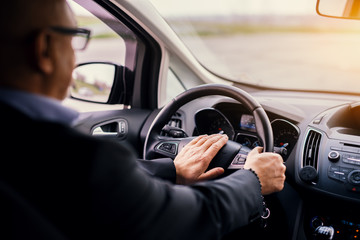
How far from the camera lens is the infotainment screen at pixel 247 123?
108 inches

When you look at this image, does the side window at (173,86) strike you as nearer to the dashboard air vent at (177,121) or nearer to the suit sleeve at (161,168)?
the dashboard air vent at (177,121)

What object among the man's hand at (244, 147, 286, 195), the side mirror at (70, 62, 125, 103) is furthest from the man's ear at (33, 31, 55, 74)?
the side mirror at (70, 62, 125, 103)

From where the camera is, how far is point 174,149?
239 centimetres

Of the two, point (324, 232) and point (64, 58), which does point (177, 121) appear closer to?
point (324, 232)

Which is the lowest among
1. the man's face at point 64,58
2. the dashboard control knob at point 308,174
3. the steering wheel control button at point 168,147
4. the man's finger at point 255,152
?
the dashboard control knob at point 308,174

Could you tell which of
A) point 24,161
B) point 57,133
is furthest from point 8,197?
point 57,133

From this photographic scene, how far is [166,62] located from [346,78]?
527 centimetres

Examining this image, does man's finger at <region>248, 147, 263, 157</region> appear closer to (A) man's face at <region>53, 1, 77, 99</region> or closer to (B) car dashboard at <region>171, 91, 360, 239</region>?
(B) car dashboard at <region>171, 91, 360, 239</region>

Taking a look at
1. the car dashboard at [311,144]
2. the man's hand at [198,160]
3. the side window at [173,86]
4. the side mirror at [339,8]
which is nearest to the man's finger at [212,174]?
the man's hand at [198,160]

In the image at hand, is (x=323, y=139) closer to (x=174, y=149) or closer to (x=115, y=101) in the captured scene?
(x=174, y=149)

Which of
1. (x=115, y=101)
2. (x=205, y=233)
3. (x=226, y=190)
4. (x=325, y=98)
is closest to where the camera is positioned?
(x=205, y=233)

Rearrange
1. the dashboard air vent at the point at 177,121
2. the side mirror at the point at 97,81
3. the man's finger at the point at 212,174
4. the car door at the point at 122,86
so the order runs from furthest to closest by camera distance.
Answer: the side mirror at the point at 97,81 < the car door at the point at 122,86 < the dashboard air vent at the point at 177,121 < the man's finger at the point at 212,174

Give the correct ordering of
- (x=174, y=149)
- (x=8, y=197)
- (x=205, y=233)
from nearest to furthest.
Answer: (x=8, y=197)
(x=205, y=233)
(x=174, y=149)

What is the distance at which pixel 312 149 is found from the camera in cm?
254
